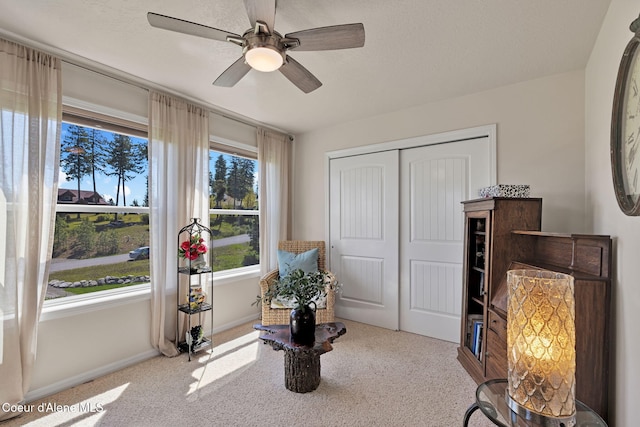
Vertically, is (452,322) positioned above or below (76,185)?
below

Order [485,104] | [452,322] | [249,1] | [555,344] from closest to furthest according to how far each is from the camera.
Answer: [555,344], [249,1], [485,104], [452,322]

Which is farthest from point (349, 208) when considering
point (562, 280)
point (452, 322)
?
point (562, 280)

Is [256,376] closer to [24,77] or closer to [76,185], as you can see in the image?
[76,185]

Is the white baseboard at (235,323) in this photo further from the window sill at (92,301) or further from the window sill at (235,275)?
the window sill at (92,301)

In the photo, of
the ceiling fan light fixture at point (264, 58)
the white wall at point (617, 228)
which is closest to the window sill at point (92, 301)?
the ceiling fan light fixture at point (264, 58)

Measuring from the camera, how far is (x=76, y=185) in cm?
245

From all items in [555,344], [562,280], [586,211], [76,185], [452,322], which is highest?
[76,185]

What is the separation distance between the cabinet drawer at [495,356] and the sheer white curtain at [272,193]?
8.45 ft

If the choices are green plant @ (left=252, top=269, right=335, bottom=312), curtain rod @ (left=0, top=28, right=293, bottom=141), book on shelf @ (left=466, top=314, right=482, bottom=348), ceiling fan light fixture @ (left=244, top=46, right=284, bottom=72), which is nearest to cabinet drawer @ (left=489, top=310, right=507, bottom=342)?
book on shelf @ (left=466, top=314, right=482, bottom=348)

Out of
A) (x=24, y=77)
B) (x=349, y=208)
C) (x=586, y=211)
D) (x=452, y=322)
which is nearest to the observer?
(x=24, y=77)

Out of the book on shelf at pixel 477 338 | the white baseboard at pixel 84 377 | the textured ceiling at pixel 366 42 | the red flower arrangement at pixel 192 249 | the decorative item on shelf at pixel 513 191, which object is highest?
the textured ceiling at pixel 366 42

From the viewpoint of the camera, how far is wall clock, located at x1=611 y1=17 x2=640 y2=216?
1.27 meters

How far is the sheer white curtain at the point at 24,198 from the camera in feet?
6.46

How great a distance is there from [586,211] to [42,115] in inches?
164
